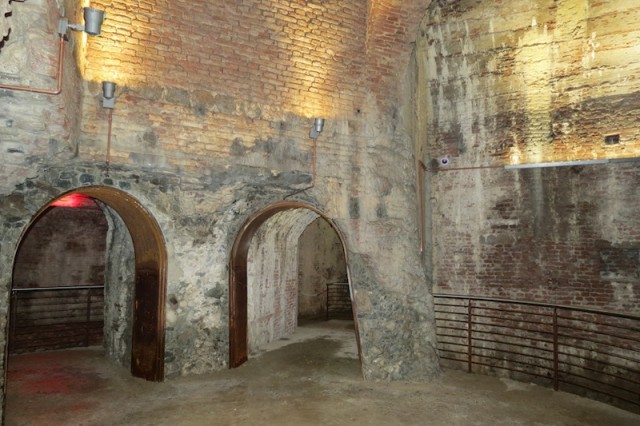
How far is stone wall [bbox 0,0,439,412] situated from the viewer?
18.8 feet

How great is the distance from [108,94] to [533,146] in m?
6.91

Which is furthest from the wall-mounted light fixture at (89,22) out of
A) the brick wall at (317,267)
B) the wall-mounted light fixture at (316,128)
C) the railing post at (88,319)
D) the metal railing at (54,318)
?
the brick wall at (317,267)

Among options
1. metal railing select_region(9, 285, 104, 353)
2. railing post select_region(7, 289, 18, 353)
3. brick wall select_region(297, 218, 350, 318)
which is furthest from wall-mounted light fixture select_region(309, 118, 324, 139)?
railing post select_region(7, 289, 18, 353)

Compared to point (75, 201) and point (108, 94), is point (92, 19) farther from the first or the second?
point (75, 201)

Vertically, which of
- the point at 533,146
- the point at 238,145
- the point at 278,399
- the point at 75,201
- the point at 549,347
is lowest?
the point at 278,399

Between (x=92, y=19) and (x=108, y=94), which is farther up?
(x=92, y=19)

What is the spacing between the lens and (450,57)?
8484 millimetres

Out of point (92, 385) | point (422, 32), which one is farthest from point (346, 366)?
point (422, 32)

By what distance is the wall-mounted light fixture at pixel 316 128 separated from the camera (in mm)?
6641

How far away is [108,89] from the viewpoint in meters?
5.52

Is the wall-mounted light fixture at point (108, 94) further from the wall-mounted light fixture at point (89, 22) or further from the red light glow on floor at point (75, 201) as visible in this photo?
the red light glow on floor at point (75, 201)

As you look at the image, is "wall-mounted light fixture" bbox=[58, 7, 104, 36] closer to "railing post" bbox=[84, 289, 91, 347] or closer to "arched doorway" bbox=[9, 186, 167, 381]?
"arched doorway" bbox=[9, 186, 167, 381]

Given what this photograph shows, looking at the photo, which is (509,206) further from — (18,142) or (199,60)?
(18,142)

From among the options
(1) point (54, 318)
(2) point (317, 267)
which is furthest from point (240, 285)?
(2) point (317, 267)
